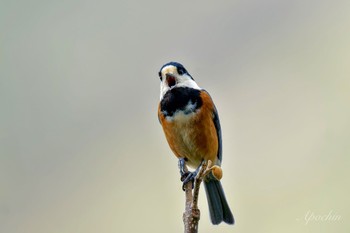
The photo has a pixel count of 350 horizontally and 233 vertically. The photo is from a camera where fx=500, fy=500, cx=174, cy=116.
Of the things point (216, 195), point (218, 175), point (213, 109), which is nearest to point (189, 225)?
point (218, 175)

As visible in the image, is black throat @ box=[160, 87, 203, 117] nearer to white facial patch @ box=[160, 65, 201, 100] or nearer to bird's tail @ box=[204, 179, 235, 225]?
white facial patch @ box=[160, 65, 201, 100]

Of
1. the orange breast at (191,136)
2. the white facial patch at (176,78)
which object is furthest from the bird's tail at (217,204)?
the white facial patch at (176,78)

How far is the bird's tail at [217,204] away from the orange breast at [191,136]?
1.26ft

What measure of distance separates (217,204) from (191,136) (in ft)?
2.14

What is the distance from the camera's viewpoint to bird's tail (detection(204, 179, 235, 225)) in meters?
2.93

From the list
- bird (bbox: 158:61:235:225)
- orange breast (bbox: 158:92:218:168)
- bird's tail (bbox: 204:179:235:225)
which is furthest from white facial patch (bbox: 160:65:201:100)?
bird's tail (bbox: 204:179:235:225)

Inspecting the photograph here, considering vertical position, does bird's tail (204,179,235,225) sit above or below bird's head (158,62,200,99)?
below

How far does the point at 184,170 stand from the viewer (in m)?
1.96

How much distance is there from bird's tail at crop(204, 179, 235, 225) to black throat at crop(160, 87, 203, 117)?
68 cm

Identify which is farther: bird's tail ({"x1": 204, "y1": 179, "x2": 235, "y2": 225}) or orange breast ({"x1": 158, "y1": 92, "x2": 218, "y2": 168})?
bird's tail ({"x1": 204, "y1": 179, "x2": 235, "y2": 225})

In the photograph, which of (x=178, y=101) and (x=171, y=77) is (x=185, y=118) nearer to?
(x=178, y=101)

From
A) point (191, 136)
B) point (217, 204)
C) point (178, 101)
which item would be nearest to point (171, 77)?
point (178, 101)

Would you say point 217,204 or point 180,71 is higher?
point 180,71

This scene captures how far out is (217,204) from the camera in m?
3.13
